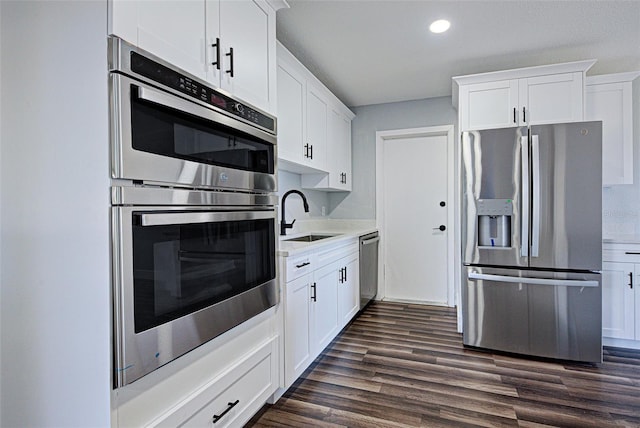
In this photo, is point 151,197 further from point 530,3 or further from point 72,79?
point 530,3

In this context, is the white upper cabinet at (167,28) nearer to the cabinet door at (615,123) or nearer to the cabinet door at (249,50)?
the cabinet door at (249,50)

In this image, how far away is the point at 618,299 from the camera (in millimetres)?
2893

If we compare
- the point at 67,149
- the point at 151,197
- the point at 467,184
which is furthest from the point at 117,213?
the point at 467,184

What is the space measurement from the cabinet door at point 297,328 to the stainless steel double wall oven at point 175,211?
40 cm

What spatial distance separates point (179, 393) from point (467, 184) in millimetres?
2492

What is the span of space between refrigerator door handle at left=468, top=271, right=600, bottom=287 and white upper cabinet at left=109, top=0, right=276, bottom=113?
209 cm

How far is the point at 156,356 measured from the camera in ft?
3.80

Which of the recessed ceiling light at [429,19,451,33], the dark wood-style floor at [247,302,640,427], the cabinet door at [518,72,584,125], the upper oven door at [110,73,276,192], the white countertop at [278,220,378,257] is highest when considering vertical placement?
the recessed ceiling light at [429,19,451,33]

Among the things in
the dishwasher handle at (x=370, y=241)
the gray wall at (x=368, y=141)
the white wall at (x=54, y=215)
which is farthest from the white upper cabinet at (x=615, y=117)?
the white wall at (x=54, y=215)

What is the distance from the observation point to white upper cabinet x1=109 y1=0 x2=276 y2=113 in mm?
1119

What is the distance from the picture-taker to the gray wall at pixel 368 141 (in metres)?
4.15

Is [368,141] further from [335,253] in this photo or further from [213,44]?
[213,44]

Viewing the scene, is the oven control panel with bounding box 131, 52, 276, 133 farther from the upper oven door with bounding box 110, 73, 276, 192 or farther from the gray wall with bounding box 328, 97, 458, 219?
the gray wall with bounding box 328, 97, 458, 219

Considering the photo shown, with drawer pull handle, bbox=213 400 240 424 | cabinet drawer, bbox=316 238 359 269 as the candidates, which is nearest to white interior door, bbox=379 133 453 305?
cabinet drawer, bbox=316 238 359 269
